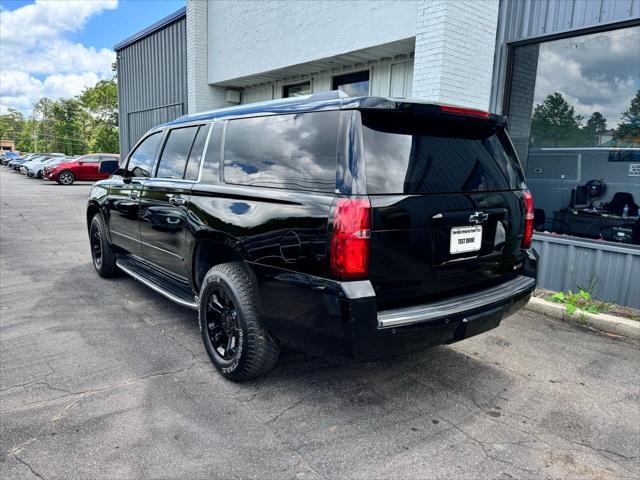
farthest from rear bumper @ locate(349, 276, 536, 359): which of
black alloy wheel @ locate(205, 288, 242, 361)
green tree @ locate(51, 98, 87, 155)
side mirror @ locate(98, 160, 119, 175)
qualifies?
green tree @ locate(51, 98, 87, 155)

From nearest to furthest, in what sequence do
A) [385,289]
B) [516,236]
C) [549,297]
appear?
[385,289]
[516,236]
[549,297]

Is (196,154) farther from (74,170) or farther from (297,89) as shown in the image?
(74,170)

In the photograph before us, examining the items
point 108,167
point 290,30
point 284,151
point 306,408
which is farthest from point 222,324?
point 290,30

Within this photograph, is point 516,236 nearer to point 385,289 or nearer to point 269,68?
point 385,289

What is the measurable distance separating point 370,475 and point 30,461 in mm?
1747

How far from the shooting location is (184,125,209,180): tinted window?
3.69m

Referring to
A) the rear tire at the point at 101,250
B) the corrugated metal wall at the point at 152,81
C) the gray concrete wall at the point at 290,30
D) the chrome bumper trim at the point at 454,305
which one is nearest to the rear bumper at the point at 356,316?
the chrome bumper trim at the point at 454,305

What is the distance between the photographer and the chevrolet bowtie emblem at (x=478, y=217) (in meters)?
2.79

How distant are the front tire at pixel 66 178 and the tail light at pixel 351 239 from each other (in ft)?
81.0

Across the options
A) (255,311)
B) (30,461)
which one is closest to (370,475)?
(255,311)

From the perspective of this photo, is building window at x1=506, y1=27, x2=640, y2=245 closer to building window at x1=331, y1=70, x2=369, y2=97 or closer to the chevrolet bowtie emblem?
building window at x1=331, y1=70, x2=369, y2=97

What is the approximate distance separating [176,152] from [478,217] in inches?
105

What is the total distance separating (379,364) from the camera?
358 centimetres

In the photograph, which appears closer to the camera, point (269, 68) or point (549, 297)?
point (549, 297)
